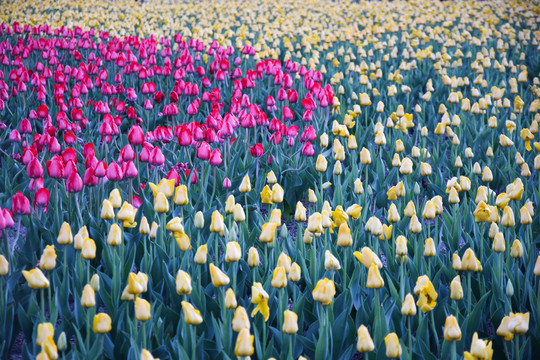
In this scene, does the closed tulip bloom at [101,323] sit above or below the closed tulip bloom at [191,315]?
below

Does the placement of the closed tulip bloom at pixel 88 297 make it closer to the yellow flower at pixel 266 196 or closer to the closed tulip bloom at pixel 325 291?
the closed tulip bloom at pixel 325 291

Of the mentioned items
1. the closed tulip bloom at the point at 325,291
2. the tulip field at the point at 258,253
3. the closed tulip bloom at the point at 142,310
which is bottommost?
the tulip field at the point at 258,253

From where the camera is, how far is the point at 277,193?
2809 millimetres

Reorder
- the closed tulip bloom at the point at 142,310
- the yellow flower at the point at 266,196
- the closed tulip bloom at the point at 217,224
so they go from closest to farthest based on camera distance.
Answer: the closed tulip bloom at the point at 142,310
the closed tulip bloom at the point at 217,224
the yellow flower at the point at 266,196

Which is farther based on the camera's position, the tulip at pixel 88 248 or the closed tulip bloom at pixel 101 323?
the tulip at pixel 88 248

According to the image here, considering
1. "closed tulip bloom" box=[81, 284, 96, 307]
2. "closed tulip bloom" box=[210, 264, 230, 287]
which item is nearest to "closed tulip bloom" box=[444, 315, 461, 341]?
"closed tulip bloom" box=[210, 264, 230, 287]

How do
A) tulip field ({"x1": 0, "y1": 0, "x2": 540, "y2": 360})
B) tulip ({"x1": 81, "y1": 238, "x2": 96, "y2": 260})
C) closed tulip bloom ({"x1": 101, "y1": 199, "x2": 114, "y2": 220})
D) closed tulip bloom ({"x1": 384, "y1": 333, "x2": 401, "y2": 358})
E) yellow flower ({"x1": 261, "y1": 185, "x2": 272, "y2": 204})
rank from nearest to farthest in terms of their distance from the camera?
closed tulip bloom ({"x1": 384, "y1": 333, "x2": 401, "y2": 358}) → tulip field ({"x1": 0, "y1": 0, "x2": 540, "y2": 360}) → tulip ({"x1": 81, "y1": 238, "x2": 96, "y2": 260}) → closed tulip bloom ({"x1": 101, "y1": 199, "x2": 114, "y2": 220}) → yellow flower ({"x1": 261, "y1": 185, "x2": 272, "y2": 204})

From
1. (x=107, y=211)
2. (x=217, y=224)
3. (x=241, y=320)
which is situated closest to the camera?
(x=241, y=320)

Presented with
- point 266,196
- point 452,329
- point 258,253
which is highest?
Result: point 452,329

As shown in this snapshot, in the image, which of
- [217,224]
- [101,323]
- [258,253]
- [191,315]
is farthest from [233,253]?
[258,253]

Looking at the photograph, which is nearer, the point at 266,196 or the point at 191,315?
the point at 191,315

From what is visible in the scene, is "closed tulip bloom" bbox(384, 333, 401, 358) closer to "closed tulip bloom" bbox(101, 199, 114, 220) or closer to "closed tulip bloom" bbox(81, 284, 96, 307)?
"closed tulip bloom" bbox(81, 284, 96, 307)

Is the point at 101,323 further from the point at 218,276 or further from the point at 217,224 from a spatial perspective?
the point at 217,224

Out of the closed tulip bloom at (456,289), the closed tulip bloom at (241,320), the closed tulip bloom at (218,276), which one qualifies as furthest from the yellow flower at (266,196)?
the closed tulip bloom at (241,320)
